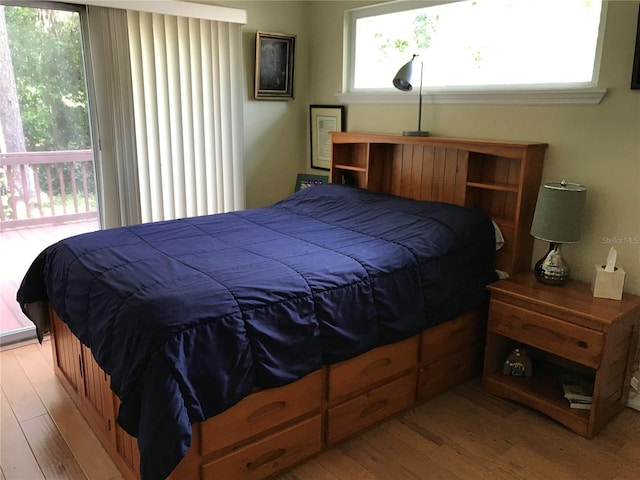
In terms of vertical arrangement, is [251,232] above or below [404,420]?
above

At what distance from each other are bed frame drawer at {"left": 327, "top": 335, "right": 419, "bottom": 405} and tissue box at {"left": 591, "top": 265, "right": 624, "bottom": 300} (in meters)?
0.84

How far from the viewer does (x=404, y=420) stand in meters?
2.34

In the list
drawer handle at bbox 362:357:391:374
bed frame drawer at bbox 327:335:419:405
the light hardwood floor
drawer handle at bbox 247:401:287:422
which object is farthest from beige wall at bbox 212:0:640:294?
drawer handle at bbox 247:401:287:422

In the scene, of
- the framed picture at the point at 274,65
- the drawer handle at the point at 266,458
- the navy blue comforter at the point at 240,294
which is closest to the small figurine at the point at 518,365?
the navy blue comforter at the point at 240,294

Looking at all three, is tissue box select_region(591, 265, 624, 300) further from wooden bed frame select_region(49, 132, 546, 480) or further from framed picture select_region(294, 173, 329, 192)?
framed picture select_region(294, 173, 329, 192)

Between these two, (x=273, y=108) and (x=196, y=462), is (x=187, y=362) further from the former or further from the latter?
(x=273, y=108)

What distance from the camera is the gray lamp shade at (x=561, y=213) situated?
2.26 meters

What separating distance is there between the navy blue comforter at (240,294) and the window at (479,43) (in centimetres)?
81

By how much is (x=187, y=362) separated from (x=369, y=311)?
784 mm

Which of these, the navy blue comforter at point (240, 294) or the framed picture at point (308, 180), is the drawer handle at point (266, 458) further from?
the framed picture at point (308, 180)

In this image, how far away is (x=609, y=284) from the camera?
225 centimetres

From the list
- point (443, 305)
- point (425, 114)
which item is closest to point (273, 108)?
point (425, 114)

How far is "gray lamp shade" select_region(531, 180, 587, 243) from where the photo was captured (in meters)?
2.26

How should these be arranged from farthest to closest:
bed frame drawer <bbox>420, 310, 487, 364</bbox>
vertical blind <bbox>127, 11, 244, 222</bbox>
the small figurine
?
vertical blind <bbox>127, 11, 244, 222</bbox> → the small figurine → bed frame drawer <bbox>420, 310, 487, 364</bbox>
